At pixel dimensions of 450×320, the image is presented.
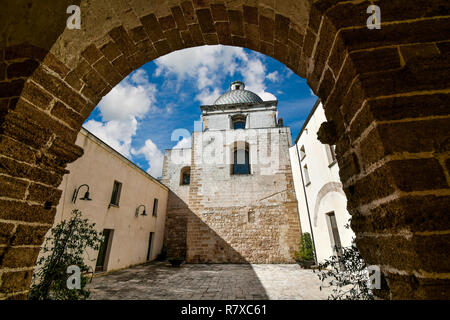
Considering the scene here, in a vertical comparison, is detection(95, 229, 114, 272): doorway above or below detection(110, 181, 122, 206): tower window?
below

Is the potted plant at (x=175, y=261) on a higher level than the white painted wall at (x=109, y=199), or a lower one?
lower

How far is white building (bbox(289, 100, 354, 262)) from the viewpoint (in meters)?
5.95

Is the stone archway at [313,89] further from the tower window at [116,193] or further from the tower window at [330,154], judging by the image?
the tower window at [116,193]

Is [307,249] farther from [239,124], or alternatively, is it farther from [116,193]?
[239,124]

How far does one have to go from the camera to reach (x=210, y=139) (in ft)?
40.3

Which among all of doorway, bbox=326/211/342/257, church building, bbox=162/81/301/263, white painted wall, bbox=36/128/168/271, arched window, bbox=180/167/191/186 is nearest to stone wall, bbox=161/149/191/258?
church building, bbox=162/81/301/263

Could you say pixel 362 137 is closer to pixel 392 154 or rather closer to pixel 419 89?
pixel 392 154

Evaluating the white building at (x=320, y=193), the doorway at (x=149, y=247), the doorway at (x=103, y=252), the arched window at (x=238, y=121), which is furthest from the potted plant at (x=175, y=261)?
the arched window at (x=238, y=121)

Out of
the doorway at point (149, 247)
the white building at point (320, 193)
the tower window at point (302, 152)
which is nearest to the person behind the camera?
the white building at point (320, 193)

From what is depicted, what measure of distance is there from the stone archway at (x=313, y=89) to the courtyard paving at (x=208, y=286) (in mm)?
4349

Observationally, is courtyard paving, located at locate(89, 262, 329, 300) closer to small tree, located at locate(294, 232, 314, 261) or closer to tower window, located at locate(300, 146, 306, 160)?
small tree, located at locate(294, 232, 314, 261)

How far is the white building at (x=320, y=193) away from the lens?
5949 millimetres

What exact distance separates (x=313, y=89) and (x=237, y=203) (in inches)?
379

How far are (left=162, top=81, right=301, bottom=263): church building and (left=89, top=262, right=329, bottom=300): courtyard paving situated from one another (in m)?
2.55
